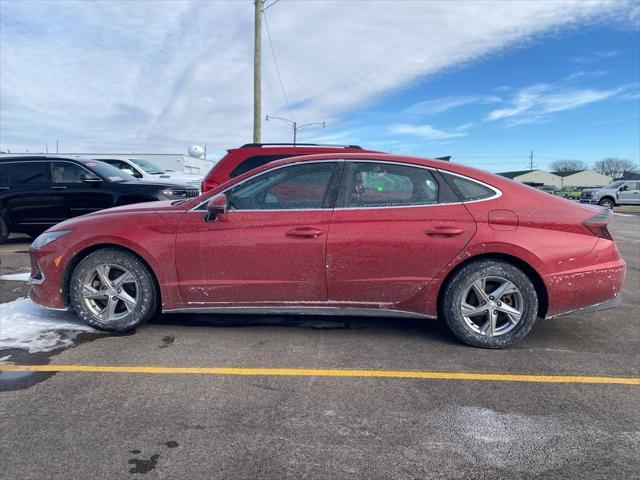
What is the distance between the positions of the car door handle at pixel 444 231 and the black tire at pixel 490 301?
290 millimetres

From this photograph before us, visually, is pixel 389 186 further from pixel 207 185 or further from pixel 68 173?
pixel 68 173

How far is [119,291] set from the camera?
4.21 m

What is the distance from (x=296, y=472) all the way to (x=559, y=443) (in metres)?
1.42

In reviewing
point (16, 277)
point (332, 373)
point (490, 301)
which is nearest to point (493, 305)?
point (490, 301)

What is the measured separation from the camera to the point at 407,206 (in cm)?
400

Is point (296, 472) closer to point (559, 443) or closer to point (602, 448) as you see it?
point (559, 443)

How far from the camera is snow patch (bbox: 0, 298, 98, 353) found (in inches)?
157

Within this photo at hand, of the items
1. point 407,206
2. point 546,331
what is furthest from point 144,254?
point 546,331

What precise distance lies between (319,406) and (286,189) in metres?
1.85

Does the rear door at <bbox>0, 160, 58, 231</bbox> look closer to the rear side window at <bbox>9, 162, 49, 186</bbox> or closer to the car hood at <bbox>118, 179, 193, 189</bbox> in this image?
the rear side window at <bbox>9, 162, 49, 186</bbox>

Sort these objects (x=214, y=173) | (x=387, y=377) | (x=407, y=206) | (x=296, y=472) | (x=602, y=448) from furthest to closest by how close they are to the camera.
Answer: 1. (x=214, y=173)
2. (x=407, y=206)
3. (x=387, y=377)
4. (x=602, y=448)
5. (x=296, y=472)

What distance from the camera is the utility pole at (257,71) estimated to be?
55.2 feet

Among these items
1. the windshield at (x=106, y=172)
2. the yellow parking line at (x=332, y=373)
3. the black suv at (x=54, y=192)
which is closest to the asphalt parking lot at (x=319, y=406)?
the yellow parking line at (x=332, y=373)

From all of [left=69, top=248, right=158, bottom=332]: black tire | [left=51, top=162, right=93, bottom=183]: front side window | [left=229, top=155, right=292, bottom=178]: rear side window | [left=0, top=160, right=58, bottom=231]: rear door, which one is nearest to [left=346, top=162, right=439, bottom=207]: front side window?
[left=69, top=248, right=158, bottom=332]: black tire
